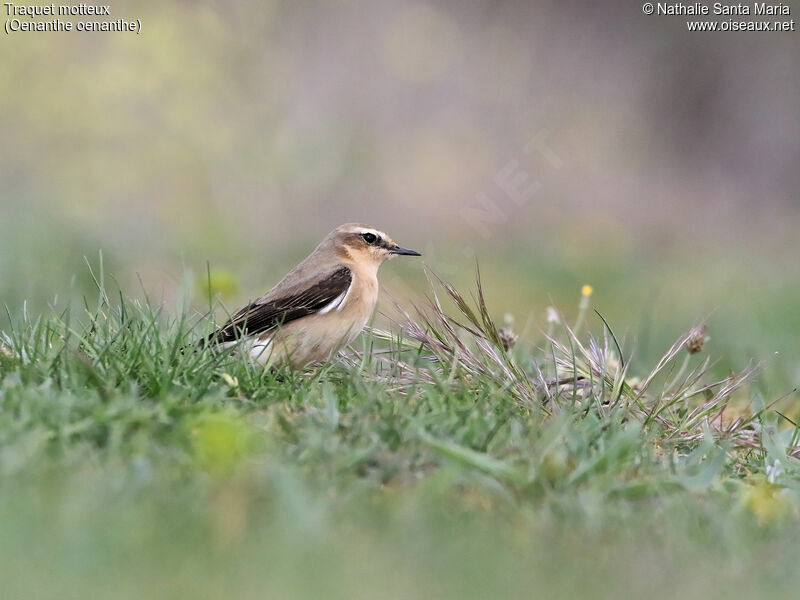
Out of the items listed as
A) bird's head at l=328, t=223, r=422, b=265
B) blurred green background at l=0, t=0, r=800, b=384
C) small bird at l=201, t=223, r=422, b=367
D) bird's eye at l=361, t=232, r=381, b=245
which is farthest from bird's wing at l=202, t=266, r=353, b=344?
blurred green background at l=0, t=0, r=800, b=384

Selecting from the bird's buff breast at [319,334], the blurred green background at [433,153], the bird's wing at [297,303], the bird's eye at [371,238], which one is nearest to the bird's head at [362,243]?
the bird's eye at [371,238]

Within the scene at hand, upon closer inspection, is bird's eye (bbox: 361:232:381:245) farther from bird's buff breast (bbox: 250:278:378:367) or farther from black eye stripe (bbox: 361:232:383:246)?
bird's buff breast (bbox: 250:278:378:367)

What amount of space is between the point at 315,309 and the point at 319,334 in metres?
0.21

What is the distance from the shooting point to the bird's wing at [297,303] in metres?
6.16

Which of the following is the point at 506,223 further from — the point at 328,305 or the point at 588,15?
the point at 328,305

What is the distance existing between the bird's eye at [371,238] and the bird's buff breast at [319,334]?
79 cm

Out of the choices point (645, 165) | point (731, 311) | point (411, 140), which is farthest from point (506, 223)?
point (731, 311)

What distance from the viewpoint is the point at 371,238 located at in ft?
23.5

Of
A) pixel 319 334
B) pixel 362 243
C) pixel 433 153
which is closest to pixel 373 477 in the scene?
pixel 319 334

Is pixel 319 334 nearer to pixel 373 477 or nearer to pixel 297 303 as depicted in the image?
pixel 297 303

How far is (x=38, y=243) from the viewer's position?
1025cm

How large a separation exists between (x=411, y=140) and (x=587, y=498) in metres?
11.9

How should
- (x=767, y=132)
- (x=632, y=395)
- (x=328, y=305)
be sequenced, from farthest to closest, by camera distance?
(x=767, y=132) < (x=328, y=305) < (x=632, y=395)

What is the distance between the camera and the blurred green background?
1126 centimetres
